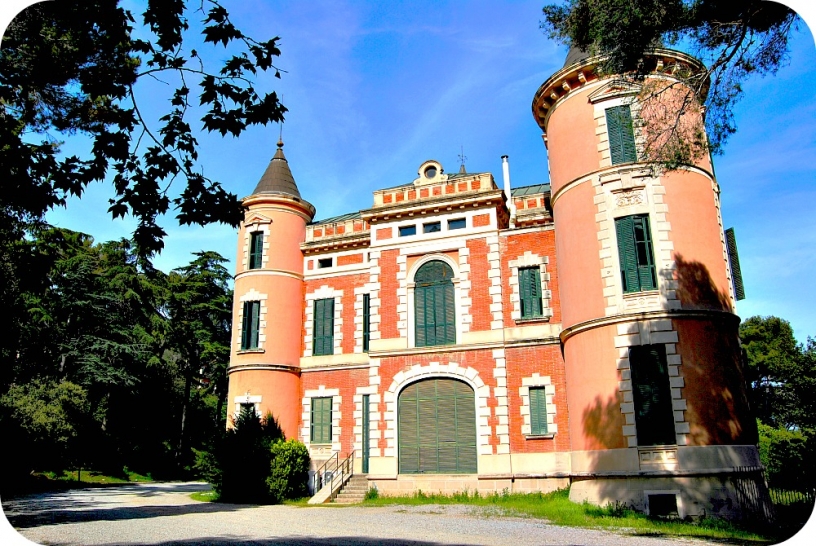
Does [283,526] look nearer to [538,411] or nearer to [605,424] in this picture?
[605,424]

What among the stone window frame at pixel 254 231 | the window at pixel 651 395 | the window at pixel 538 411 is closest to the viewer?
the window at pixel 651 395

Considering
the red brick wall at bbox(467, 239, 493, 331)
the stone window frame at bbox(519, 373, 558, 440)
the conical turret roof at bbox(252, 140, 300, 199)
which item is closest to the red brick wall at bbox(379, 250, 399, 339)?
the red brick wall at bbox(467, 239, 493, 331)

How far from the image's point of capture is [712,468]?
15.1m

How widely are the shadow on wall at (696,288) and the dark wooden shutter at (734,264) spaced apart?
1.44m

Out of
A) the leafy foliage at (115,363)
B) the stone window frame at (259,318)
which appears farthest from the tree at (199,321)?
the stone window frame at (259,318)

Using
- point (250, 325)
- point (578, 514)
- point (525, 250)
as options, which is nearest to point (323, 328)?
point (250, 325)

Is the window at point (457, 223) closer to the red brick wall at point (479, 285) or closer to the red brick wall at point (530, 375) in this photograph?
the red brick wall at point (479, 285)

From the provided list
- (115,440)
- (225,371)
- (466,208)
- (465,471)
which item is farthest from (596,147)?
(115,440)

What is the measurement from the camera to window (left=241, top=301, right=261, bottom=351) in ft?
83.1

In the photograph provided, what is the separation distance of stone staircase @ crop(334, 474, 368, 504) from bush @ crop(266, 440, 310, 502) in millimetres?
1793

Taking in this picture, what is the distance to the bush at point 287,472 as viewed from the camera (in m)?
21.1

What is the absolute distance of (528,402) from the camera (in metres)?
20.4

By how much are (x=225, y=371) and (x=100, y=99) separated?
32113 mm

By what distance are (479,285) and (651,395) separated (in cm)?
742
